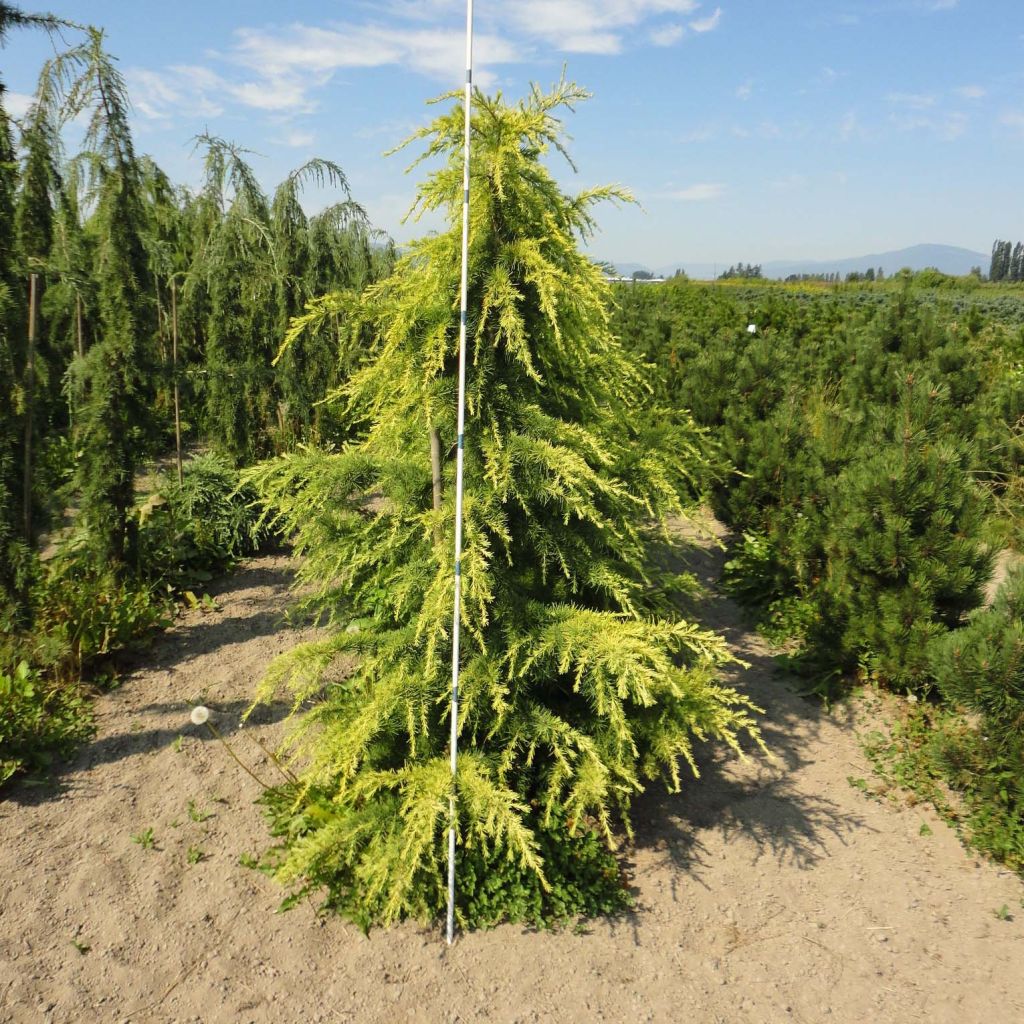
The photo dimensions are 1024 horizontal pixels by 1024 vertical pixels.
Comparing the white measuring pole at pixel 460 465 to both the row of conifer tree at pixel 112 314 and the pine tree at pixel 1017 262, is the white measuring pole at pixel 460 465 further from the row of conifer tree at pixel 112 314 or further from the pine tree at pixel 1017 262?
the pine tree at pixel 1017 262

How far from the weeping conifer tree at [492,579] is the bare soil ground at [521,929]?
0.25m

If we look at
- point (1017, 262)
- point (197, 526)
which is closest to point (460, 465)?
point (197, 526)

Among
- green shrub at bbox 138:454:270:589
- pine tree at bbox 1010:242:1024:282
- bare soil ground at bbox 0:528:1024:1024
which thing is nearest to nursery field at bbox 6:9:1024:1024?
bare soil ground at bbox 0:528:1024:1024

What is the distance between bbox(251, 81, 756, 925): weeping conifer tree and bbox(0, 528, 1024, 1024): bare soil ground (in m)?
0.25

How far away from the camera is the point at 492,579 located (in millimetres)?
3273

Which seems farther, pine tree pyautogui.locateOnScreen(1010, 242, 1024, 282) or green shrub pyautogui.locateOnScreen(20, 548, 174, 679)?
pine tree pyautogui.locateOnScreen(1010, 242, 1024, 282)

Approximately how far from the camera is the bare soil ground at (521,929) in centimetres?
307

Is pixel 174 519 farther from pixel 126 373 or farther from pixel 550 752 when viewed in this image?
pixel 550 752

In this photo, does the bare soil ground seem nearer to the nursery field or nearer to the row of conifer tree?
the nursery field

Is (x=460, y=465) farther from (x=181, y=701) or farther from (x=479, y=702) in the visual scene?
(x=181, y=701)

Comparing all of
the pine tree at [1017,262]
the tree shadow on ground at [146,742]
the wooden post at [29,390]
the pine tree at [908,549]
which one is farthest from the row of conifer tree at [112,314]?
the pine tree at [1017,262]

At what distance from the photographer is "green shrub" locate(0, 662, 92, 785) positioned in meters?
4.20

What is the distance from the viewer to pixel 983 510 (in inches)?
190

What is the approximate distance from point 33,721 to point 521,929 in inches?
123
